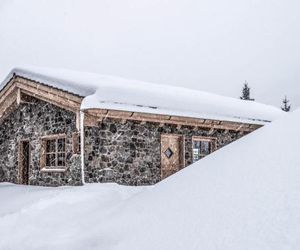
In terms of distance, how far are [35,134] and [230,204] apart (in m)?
9.59

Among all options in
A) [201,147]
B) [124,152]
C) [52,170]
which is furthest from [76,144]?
[201,147]

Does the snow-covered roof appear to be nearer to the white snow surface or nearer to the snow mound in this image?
the white snow surface

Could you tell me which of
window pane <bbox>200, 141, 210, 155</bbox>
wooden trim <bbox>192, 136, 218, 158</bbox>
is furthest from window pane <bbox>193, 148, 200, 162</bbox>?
wooden trim <bbox>192, 136, 218, 158</bbox>

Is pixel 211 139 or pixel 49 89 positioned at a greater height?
pixel 49 89

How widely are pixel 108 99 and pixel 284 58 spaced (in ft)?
385

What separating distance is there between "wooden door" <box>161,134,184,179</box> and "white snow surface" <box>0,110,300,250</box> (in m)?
5.46

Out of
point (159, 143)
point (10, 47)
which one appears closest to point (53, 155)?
point (159, 143)

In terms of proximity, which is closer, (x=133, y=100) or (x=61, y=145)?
(x=133, y=100)

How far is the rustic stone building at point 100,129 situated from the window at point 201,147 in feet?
0.10

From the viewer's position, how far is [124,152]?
10531 millimetres

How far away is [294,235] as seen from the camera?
2.85m

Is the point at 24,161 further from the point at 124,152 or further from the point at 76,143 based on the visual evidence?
the point at 124,152

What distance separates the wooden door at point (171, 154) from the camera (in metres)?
11.5

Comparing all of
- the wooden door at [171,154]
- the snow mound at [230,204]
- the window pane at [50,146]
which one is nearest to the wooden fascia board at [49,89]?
the window pane at [50,146]
